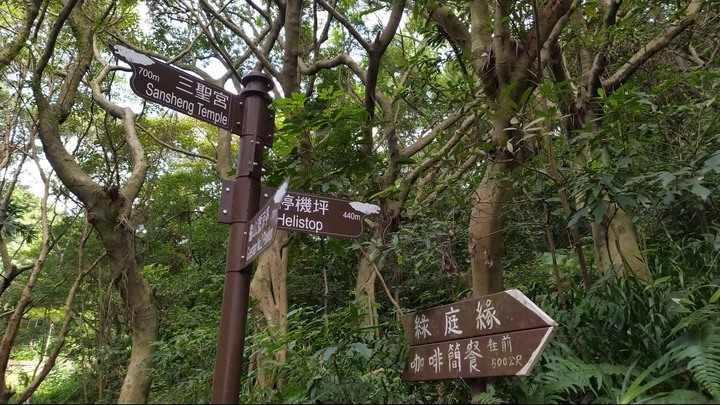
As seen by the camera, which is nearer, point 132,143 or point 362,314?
point 362,314

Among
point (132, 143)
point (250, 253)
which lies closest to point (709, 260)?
point (250, 253)

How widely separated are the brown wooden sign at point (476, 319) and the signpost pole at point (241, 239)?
1.04 meters

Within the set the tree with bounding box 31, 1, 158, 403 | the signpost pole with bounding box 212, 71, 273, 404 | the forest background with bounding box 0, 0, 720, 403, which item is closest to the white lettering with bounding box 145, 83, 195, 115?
the signpost pole with bounding box 212, 71, 273, 404

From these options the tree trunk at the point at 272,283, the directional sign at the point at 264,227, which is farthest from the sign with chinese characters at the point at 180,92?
the tree trunk at the point at 272,283

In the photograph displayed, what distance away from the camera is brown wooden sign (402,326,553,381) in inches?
83.7

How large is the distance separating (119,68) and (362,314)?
6360 mm

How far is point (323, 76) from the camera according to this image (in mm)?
8344

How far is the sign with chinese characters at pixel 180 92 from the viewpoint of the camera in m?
2.44

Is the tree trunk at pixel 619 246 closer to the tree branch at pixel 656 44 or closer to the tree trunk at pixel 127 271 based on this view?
the tree branch at pixel 656 44

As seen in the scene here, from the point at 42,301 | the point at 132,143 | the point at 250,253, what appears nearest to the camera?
the point at 250,253

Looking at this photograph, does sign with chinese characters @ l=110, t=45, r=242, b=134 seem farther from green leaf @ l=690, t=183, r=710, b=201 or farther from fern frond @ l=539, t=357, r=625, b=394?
green leaf @ l=690, t=183, r=710, b=201

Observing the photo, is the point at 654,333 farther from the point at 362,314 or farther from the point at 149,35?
the point at 149,35

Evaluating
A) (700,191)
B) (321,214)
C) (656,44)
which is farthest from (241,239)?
(656,44)

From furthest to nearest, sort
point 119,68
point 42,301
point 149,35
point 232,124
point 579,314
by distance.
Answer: point 42,301 < point 149,35 < point 119,68 < point 579,314 < point 232,124
